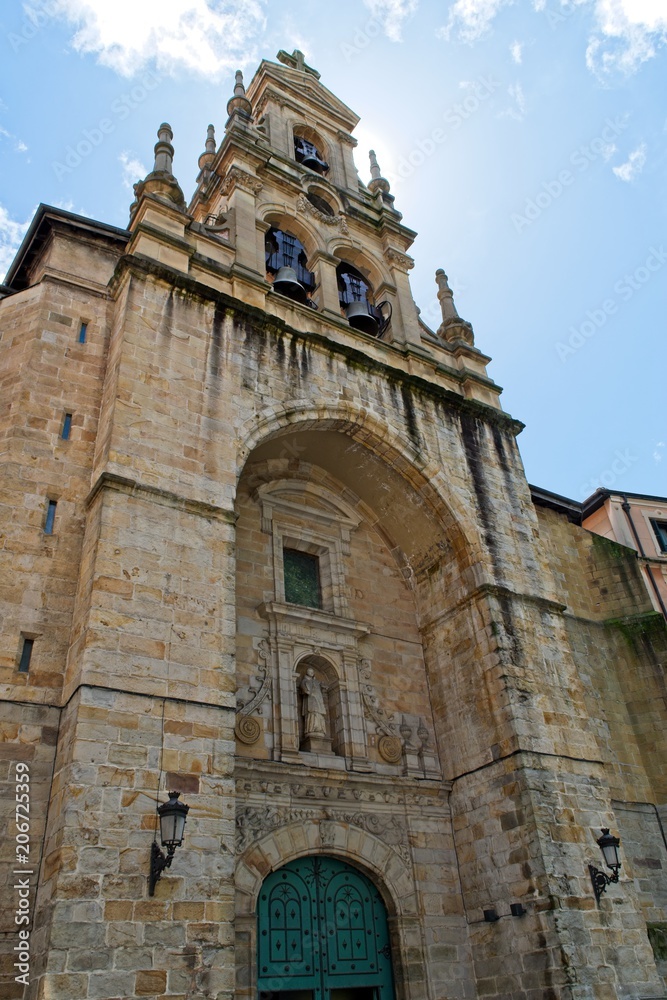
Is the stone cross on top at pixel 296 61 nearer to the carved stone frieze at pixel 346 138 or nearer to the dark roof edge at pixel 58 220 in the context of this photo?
the carved stone frieze at pixel 346 138

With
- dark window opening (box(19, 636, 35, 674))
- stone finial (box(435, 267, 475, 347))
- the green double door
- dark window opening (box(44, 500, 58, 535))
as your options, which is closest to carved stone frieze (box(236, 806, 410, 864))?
the green double door

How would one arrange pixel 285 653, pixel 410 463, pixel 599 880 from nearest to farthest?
pixel 599 880, pixel 285 653, pixel 410 463

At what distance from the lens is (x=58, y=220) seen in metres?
11.1

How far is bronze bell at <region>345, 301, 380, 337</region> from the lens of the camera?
1332cm

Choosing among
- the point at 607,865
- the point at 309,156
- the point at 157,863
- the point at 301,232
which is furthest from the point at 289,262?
the point at 607,865

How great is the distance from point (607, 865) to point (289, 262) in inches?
421

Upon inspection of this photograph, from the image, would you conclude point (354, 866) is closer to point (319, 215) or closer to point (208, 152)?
point (319, 215)

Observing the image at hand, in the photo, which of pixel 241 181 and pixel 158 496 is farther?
pixel 241 181

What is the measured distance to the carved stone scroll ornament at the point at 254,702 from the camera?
29.1ft

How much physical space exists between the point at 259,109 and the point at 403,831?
14.9m

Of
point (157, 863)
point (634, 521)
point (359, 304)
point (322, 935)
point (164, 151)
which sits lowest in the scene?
point (322, 935)

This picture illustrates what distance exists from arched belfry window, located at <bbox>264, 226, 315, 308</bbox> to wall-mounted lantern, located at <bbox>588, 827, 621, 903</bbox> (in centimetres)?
903

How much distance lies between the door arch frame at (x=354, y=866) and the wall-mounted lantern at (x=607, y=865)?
2094mm

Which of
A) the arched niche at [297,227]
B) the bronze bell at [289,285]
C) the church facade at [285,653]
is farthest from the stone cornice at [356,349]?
the arched niche at [297,227]
